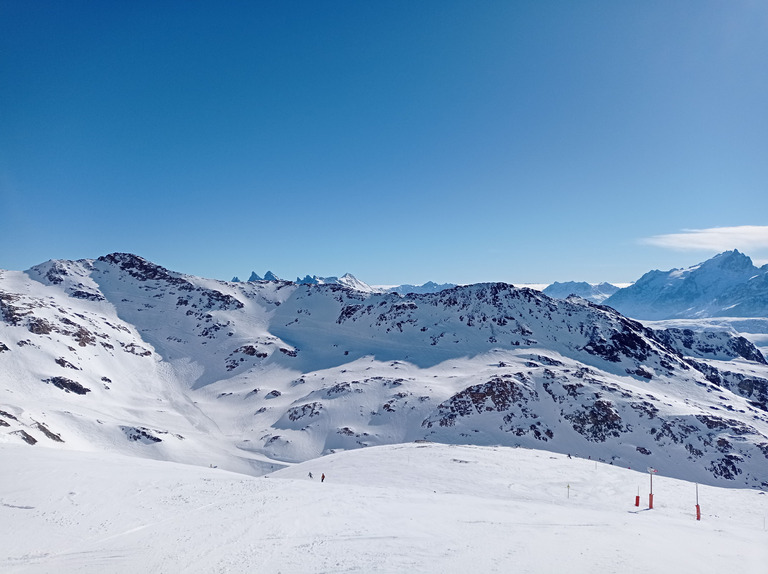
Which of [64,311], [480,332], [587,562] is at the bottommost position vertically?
[587,562]

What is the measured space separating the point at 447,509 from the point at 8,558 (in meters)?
19.8

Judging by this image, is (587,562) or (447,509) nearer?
(587,562)

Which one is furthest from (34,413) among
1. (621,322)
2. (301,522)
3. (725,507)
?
(621,322)

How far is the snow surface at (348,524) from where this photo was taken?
15.6 meters

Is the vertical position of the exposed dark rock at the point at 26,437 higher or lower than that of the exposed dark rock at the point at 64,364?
lower

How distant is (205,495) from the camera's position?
80.0 ft

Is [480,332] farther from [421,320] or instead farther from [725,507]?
[725,507]

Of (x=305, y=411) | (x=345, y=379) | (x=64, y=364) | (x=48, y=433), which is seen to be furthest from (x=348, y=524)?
(x=64, y=364)

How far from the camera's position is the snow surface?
1559 cm

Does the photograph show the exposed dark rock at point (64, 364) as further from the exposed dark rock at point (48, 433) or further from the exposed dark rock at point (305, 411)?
the exposed dark rock at point (305, 411)

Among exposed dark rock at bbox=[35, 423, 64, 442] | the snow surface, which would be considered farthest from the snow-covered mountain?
the snow surface

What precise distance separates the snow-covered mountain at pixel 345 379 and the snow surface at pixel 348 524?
42.3 metres

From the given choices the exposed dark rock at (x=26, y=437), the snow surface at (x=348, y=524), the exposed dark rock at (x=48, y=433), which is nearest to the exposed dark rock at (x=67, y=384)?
the exposed dark rock at (x=48, y=433)

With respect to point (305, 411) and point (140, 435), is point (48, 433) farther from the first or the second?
point (305, 411)
